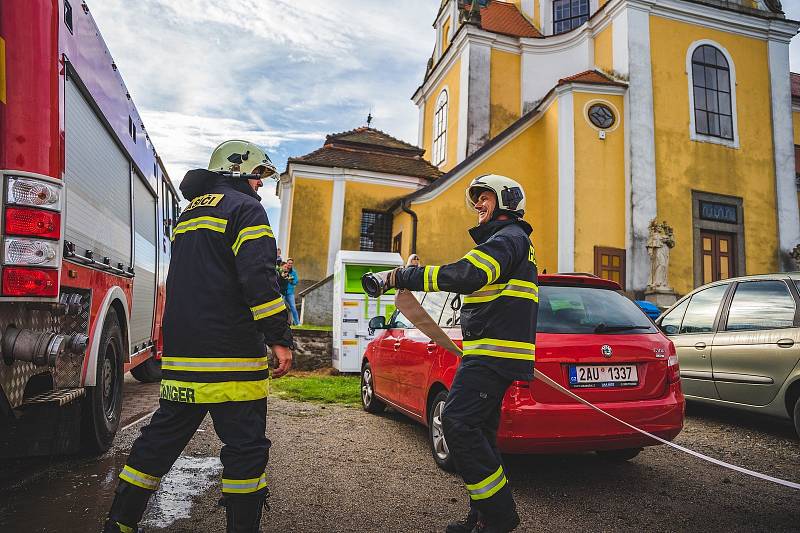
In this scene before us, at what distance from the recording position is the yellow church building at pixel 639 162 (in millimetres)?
18969

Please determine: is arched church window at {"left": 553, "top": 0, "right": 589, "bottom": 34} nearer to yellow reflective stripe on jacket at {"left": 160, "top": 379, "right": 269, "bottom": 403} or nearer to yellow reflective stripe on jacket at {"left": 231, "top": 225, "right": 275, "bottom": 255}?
yellow reflective stripe on jacket at {"left": 231, "top": 225, "right": 275, "bottom": 255}

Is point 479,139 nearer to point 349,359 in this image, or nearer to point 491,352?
point 349,359

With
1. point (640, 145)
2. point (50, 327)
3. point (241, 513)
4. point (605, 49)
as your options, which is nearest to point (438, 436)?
point (241, 513)

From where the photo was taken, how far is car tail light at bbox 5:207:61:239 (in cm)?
292

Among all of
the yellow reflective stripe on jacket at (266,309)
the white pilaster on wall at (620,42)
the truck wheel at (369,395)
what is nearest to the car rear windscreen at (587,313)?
the yellow reflective stripe on jacket at (266,309)

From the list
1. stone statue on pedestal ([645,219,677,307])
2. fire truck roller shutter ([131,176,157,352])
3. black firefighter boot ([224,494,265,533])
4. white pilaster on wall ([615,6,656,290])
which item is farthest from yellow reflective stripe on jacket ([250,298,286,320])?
white pilaster on wall ([615,6,656,290])

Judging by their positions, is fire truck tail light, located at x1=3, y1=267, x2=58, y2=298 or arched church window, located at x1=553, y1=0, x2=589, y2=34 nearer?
fire truck tail light, located at x1=3, y1=267, x2=58, y2=298

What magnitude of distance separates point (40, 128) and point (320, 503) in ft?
9.15

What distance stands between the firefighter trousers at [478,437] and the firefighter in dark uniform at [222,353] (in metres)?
0.95

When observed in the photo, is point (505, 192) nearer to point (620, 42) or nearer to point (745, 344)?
point (745, 344)

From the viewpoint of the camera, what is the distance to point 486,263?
2.94 m

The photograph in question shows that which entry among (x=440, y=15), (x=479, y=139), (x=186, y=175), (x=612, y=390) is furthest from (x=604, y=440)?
(x=440, y=15)

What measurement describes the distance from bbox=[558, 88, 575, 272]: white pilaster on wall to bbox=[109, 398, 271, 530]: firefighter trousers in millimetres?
17044

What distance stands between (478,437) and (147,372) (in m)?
7.77
